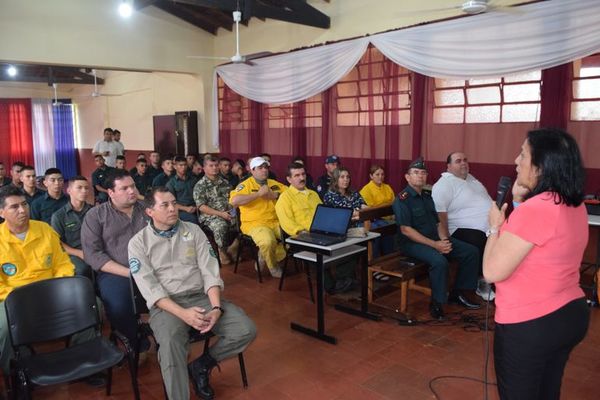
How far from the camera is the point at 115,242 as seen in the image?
302 cm

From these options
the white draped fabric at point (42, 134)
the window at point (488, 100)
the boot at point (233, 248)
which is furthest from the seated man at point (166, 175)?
the white draped fabric at point (42, 134)

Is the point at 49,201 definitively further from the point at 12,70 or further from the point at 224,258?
the point at 12,70

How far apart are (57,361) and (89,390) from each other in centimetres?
55

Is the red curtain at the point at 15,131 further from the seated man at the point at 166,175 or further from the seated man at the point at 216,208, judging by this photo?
the seated man at the point at 216,208

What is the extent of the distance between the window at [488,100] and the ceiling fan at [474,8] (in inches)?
26.2

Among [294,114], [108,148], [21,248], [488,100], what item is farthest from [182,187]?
[108,148]

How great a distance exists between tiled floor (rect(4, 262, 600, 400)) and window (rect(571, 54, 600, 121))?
1.76 m

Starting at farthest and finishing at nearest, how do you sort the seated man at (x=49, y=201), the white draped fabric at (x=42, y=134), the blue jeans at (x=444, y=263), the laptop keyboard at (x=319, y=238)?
the white draped fabric at (x=42, y=134), the seated man at (x=49, y=201), the blue jeans at (x=444, y=263), the laptop keyboard at (x=319, y=238)

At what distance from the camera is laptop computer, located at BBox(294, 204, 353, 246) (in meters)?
3.26

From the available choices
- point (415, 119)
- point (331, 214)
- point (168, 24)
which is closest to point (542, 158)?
point (331, 214)

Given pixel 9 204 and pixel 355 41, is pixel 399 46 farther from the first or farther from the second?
pixel 9 204

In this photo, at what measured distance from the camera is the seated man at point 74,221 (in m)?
3.50

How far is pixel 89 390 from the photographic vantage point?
272 cm

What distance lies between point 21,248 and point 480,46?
4316 mm
